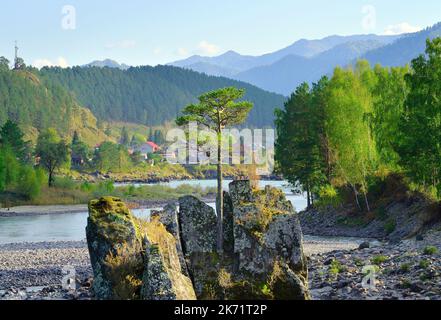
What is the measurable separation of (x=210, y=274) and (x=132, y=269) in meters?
4.59

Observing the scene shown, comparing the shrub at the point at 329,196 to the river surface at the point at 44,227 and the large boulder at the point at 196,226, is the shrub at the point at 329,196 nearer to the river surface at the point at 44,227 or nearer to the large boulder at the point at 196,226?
the river surface at the point at 44,227

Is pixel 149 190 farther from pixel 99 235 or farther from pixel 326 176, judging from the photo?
pixel 99 235

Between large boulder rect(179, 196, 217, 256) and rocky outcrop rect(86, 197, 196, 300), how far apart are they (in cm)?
347

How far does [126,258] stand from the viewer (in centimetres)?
2136

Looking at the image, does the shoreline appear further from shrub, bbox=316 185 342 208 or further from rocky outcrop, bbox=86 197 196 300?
rocky outcrop, bbox=86 197 196 300

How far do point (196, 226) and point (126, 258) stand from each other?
5.68 meters

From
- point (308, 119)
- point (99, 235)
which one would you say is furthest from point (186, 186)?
point (99, 235)

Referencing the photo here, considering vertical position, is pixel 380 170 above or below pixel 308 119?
below

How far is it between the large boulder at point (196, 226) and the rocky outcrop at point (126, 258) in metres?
3.47

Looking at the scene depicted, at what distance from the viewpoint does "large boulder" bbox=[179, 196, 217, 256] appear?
2625 centimetres

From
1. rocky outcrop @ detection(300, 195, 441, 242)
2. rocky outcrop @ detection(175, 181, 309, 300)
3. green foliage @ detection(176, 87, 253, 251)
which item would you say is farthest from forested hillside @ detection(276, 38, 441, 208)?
rocky outcrop @ detection(175, 181, 309, 300)

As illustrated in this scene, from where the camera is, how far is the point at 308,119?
2857 inches

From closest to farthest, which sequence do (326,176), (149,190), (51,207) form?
(326,176), (51,207), (149,190)

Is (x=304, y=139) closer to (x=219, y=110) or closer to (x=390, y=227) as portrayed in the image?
(x=390, y=227)
